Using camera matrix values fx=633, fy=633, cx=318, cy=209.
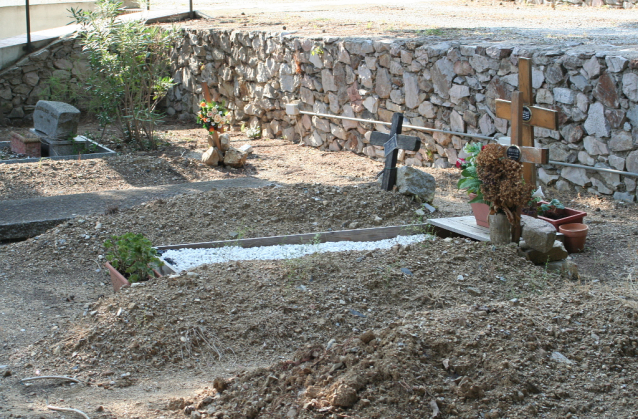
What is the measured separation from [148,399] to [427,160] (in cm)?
647

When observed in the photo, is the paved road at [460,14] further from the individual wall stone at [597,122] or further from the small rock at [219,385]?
the small rock at [219,385]

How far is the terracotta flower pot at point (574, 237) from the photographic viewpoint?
525 cm

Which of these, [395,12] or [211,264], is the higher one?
[395,12]

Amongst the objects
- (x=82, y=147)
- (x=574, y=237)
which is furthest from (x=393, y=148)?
(x=82, y=147)

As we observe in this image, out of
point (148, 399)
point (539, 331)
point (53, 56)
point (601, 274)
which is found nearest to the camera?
point (148, 399)

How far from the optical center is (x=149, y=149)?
1009 centimetres

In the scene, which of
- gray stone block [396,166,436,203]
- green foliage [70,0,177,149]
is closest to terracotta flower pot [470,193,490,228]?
gray stone block [396,166,436,203]

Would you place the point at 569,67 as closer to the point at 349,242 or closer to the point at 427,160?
the point at 427,160

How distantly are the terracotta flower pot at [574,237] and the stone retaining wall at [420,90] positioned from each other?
67.8 inches

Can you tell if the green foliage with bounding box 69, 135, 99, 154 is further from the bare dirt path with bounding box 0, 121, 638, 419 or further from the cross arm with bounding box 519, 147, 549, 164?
the cross arm with bounding box 519, 147, 549, 164

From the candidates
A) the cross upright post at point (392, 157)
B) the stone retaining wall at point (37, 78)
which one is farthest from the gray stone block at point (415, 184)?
the stone retaining wall at point (37, 78)

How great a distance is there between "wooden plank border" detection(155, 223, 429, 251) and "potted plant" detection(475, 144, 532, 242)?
895mm

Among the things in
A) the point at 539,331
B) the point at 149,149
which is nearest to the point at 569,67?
the point at 539,331

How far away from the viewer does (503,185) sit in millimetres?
4648
